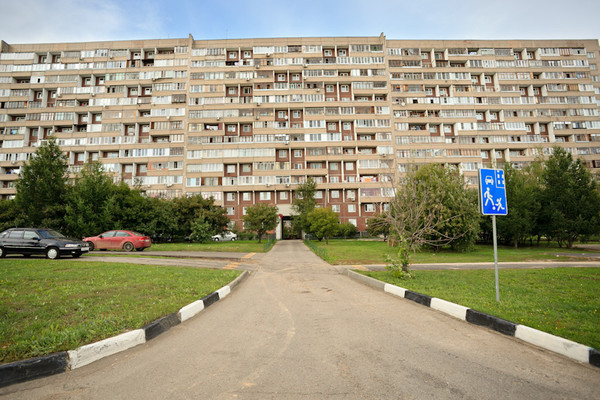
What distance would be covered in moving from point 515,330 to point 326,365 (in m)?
3.50

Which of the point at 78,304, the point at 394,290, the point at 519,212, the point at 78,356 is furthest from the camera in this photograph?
the point at 519,212

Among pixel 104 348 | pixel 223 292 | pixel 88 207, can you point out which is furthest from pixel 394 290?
pixel 88 207

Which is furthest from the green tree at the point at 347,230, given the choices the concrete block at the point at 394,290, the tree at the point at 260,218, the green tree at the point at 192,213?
the concrete block at the point at 394,290

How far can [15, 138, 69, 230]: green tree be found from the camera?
28.8 meters

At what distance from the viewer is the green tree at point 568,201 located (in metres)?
27.0

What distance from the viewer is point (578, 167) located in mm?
28844

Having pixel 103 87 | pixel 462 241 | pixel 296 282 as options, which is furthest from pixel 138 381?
pixel 103 87

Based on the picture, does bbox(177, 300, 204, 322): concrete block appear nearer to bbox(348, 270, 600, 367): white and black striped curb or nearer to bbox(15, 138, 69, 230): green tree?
bbox(348, 270, 600, 367): white and black striped curb

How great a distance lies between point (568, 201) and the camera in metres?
27.9

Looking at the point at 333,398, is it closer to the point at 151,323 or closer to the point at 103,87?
the point at 151,323

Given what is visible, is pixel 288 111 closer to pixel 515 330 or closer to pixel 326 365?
pixel 515 330

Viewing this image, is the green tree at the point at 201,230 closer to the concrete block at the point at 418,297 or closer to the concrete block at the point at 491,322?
the concrete block at the point at 418,297

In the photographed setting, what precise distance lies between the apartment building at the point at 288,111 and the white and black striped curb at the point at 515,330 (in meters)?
46.2

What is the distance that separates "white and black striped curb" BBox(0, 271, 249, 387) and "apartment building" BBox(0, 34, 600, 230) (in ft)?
157
